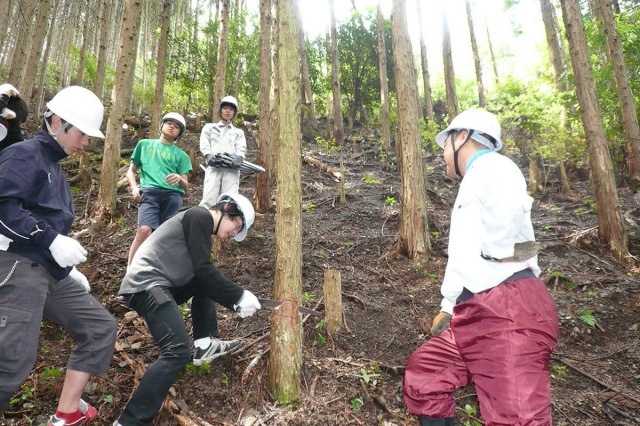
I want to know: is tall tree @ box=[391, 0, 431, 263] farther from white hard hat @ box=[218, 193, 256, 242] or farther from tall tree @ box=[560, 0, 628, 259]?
white hard hat @ box=[218, 193, 256, 242]

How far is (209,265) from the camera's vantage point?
9.48ft

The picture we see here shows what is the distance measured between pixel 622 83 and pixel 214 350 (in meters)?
10.4

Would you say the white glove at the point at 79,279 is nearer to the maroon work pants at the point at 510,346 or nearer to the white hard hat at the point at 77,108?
the white hard hat at the point at 77,108

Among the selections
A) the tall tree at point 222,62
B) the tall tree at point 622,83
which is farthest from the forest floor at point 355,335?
the tall tree at point 222,62

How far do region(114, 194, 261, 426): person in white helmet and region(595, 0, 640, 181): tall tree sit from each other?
9794 mm

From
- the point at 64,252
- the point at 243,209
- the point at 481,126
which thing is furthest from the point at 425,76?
the point at 64,252

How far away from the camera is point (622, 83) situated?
8.88m

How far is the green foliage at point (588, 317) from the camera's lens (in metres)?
4.43

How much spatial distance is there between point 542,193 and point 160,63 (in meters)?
10.2

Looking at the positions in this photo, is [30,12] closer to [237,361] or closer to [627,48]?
[237,361]

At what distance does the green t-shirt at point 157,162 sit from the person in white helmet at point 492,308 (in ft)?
10.9

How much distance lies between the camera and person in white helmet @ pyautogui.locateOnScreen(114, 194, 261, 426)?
2.52 metres

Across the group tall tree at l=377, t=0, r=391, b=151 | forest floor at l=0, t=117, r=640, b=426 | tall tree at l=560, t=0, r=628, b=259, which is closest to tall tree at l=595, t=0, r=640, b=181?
forest floor at l=0, t=117, r=640, b=426

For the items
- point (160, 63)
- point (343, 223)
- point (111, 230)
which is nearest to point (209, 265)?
point (111, 230)
